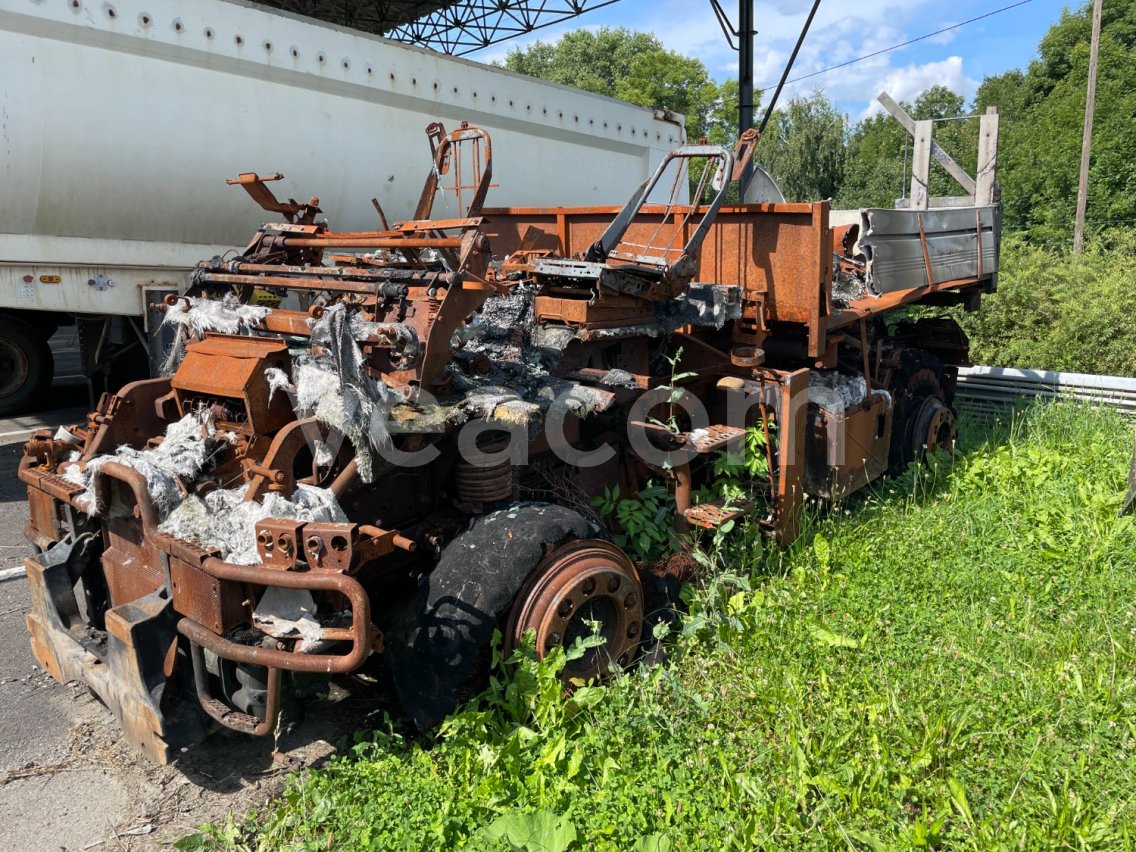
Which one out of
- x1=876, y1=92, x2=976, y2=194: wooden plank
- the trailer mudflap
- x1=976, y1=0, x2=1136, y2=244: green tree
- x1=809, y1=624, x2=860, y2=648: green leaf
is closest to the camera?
Result: the trailer mudflap

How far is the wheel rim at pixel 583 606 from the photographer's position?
3209 mm

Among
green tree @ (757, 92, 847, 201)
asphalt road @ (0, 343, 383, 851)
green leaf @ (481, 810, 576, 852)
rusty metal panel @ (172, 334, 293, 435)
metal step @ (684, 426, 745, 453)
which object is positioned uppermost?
green tree @ (757, 92, 847, 201)

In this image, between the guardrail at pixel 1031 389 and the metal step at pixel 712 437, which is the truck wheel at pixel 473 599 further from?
the guardrail at pixel 1031 389

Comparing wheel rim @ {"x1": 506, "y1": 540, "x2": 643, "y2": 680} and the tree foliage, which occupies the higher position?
the tree foliage

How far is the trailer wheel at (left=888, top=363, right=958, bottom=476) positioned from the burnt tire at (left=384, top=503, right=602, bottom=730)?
3914 mm

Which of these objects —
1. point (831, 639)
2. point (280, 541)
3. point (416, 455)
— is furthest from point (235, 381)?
point (831, 639)

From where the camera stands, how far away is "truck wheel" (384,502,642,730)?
311 centimetres

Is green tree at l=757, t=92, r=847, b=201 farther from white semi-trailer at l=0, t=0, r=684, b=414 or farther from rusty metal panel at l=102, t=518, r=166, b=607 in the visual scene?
rusty metal panel at l=102, t=518, r=166, b=607

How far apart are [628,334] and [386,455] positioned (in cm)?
163

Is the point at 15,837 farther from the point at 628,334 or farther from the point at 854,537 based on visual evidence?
the point at 854,537

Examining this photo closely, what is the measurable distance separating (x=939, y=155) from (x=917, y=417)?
3.50 metres

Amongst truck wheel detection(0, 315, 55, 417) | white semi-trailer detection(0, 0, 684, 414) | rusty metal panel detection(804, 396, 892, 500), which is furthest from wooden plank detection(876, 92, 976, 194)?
truck wheel detection(0, 315, 55, 417)

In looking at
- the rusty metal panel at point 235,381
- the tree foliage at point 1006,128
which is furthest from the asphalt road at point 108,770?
the tree foliage at point 1006,128

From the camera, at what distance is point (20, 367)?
866 cm
